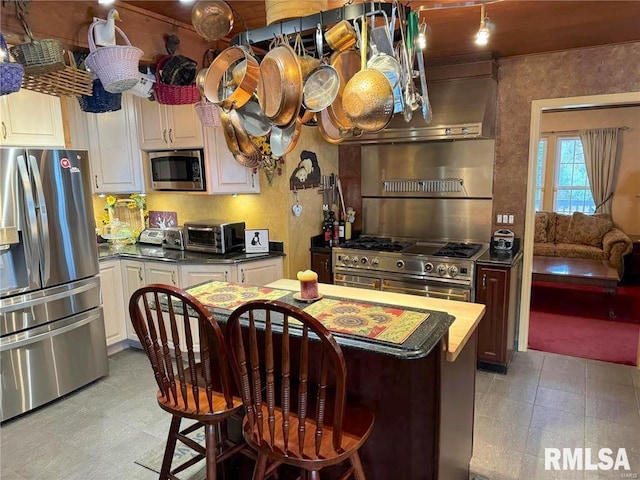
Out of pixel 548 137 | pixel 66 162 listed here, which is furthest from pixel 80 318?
pixel 548 137

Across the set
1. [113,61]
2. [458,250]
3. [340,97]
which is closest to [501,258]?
[458,250]

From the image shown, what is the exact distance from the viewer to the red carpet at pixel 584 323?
3758 mm

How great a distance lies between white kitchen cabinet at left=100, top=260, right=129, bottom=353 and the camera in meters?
3.62

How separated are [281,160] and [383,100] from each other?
6.96ft

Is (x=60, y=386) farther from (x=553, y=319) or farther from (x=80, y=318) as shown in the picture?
(x=553, y=319)

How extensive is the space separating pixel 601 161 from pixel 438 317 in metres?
6.47

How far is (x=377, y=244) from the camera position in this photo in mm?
3824

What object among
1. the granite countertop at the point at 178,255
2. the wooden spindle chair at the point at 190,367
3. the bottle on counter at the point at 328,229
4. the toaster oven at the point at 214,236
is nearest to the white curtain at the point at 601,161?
the bottle on counter at the point at 328,229

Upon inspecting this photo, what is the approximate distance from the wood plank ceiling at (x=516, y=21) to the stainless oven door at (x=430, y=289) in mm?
1768

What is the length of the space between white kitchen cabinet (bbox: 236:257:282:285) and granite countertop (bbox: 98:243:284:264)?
43mm

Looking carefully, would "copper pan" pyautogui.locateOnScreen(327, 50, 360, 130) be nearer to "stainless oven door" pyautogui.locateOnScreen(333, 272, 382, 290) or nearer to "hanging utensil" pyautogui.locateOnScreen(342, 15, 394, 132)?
"hanging utensil" pyautogui.locateOnScreen(342, 15, 394, 132)

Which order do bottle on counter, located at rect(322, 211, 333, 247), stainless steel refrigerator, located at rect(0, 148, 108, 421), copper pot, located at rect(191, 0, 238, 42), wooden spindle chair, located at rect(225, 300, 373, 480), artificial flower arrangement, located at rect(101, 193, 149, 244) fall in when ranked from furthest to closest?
artificial flower arrangement, located at rect(101, 193, 149, 244) → bottle on counter, located at rect(322, 211, 333, 247) → stainless steel refrigerator, located at rect(0, 148, 108, 421) → copper pot, located at rect(191, 0, 238, 42) → wooden spindle chair, located at rect(225, 300, 373, 480)

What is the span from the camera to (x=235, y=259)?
3.40 m

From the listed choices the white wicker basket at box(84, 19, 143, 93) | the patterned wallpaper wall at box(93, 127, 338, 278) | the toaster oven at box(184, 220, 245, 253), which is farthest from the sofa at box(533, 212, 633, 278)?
the white wicker basket at box(84, 19, 143, 93)
